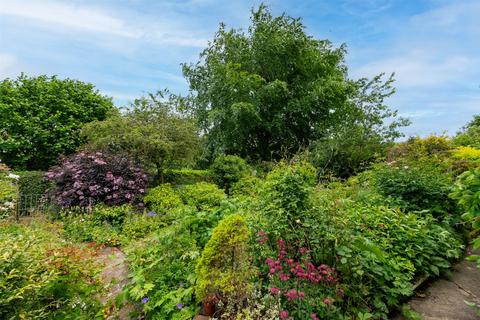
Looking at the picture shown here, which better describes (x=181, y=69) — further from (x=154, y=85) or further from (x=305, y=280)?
(x=305, y=280)

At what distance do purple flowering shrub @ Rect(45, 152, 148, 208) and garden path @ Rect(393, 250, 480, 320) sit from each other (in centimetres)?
598

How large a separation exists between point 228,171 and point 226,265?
740 centimetres

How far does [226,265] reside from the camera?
7.97 feet

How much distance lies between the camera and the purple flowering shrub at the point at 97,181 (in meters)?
6.87

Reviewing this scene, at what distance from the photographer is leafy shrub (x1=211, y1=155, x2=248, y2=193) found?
9695 mm

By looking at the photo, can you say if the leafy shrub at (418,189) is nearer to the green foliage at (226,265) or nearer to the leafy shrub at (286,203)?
the leafy shrub at (286,203)

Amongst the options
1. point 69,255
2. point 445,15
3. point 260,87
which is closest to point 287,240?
point 69,255

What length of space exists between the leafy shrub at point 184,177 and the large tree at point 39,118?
154 inches

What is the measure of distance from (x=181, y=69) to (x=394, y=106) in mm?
10149

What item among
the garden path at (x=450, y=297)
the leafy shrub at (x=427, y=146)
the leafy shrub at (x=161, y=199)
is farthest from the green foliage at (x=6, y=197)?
the leafy shrub at (x=427, y=146)

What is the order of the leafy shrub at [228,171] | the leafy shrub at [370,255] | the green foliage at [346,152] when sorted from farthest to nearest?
the green foliage at [346,152]
the leafy shrub at [228,171]
the leafy shrub at [370,255]

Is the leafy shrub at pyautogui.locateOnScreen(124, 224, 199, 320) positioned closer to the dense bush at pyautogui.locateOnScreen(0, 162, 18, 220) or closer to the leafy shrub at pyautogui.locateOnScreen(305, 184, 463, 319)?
the leafy shrub at pyautogui.locateOnScreen(305, 184, 463, 319)

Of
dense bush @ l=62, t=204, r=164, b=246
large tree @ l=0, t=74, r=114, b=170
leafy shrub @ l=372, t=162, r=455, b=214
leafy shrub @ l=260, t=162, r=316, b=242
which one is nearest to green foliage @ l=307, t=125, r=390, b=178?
leafy shrub @ l=372, t=162, r=455, b=214

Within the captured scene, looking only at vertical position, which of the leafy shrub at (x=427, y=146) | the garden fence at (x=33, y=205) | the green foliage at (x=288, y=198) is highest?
the leafy shrub at (x=427, y=146)
